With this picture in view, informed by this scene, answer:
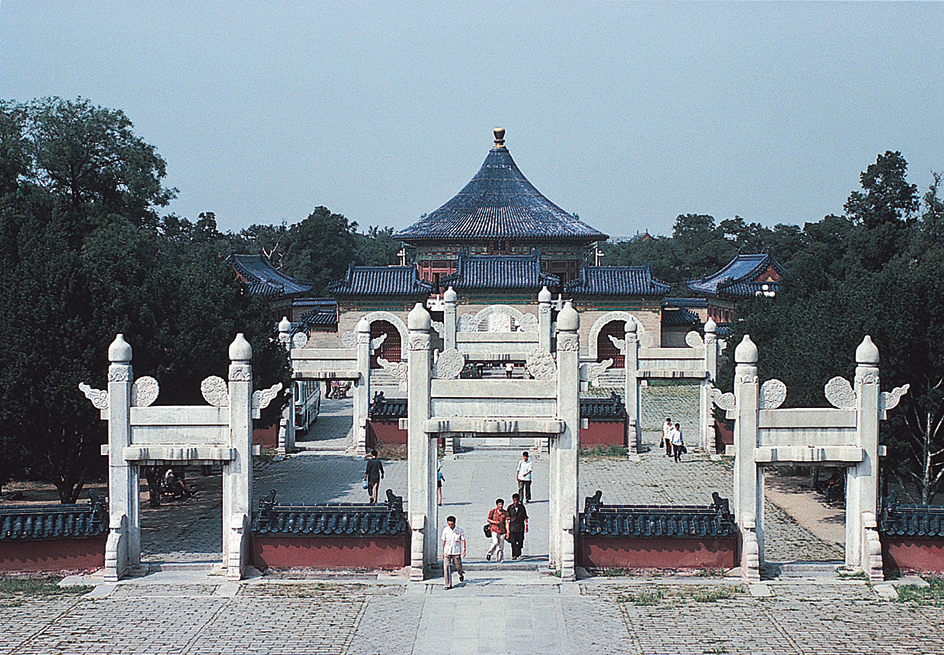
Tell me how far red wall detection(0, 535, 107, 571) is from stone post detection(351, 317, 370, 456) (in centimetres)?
1206

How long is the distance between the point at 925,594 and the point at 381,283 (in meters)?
34.0

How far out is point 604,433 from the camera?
1073 inches

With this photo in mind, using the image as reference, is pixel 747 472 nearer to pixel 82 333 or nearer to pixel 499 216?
pixel 82 333

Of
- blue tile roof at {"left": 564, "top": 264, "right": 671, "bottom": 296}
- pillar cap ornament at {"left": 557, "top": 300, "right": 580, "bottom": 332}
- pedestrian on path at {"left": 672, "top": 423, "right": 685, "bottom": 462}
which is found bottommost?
pedestrian on path at {"left": 672, "top": 423, "right": 685, "bottom": 462}

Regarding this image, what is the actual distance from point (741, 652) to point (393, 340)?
117 feet

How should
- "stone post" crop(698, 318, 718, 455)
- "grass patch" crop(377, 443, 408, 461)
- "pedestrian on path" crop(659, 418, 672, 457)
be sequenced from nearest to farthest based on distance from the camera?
"pedestrian on path" crop(659, 418, 672, 457)
"grass patch" crop(377, 443, 408, 461)
"stone post" crop(698, 318, 718, 455)

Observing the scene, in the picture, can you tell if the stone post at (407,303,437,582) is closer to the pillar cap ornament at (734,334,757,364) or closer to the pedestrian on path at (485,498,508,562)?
the pedestrian on path at (485,498,508,562)

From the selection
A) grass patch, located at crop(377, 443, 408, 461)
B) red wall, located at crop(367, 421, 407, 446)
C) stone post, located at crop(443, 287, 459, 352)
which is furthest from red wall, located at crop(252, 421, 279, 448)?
stone post, located at crop(443, 287, 459, 352)

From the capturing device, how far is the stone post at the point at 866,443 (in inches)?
577

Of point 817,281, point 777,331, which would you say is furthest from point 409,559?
point 817,281

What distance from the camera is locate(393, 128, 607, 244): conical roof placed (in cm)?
5129

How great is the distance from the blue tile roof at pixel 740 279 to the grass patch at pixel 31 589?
38.0 metres

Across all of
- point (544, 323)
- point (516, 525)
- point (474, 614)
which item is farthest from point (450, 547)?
point (544, 323)

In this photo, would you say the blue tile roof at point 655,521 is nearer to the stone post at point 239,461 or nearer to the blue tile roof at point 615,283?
the stone post at point 239,461
